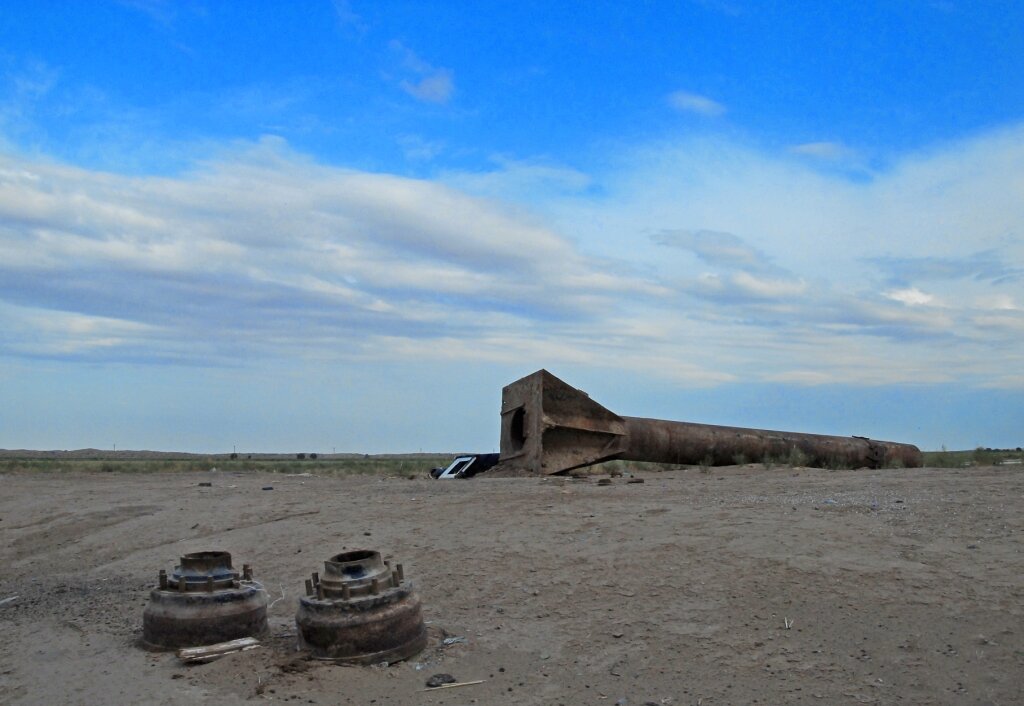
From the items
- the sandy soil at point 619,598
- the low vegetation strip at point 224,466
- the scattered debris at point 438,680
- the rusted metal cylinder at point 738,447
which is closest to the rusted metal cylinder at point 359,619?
the sandy soil at point 619,598

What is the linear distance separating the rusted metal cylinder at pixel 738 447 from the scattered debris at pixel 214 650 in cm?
863

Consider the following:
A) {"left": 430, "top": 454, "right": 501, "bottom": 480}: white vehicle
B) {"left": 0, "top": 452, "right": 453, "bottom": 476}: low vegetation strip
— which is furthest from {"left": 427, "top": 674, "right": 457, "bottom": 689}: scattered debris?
{"left": 0, "top": 452, "right": 453, "bottom": 476}: low vegetation strip

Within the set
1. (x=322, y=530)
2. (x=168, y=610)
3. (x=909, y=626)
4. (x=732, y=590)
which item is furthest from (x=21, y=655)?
(x=909, y=626)

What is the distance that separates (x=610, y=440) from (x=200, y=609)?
8.51 m

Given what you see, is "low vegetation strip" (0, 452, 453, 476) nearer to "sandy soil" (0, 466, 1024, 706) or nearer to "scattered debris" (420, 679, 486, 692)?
"sandy soil" (0, 466, 1024, 706)

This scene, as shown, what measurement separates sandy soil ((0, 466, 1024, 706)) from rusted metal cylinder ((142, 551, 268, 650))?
0.47 ft

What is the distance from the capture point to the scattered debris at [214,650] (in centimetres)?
488

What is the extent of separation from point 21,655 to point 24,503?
6.55 meters

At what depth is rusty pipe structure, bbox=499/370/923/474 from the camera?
500 inches

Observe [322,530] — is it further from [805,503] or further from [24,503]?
[24,503]

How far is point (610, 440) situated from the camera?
42.8 feet

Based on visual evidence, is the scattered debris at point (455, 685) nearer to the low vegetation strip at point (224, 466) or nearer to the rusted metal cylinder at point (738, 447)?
the rusted metal cylinder at point (738, 447)

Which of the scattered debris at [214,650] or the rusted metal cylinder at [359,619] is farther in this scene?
the scattered debris at [214,650]

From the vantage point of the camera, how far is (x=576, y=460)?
1281 centimetres
